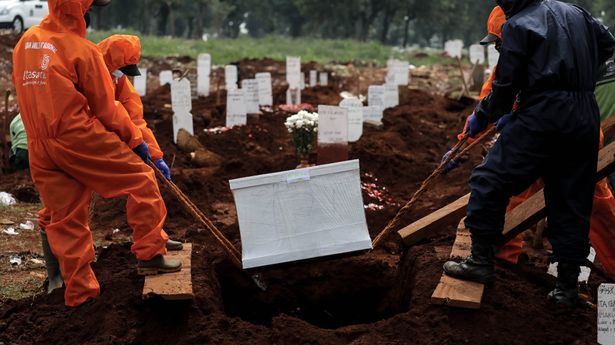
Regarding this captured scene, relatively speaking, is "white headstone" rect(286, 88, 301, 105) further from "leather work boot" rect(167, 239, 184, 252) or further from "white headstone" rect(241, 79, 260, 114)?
"leather work boot" rect(167, 239, 184, 252)

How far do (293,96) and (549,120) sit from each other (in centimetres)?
1107

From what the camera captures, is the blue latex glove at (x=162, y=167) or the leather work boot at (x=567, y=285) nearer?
the leather work boot at (x=567, y=285)

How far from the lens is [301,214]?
5.35m

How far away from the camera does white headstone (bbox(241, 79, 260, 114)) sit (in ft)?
43.2

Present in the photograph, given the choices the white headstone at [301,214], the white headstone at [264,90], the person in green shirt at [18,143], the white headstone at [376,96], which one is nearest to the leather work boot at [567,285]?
the white headstone at [301,214]

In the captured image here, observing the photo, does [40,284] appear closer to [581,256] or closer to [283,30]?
[581,256]

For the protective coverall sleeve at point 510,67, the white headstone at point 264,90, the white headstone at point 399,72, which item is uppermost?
the protective coverall sleeve at point 510,67

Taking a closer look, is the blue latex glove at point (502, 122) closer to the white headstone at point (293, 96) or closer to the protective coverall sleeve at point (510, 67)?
the protective coverall sleeve at point (510, 67)

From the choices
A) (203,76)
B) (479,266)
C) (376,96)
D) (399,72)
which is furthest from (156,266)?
(399,72)

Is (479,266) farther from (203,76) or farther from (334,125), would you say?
(203,76)

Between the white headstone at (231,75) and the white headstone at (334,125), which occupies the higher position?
the white headstone at (334,125)

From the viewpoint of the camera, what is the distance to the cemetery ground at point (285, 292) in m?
4.75

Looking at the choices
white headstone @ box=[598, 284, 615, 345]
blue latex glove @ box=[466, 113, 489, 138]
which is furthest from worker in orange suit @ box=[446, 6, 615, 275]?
white headstone @ box=[598, 284, 615, 345]

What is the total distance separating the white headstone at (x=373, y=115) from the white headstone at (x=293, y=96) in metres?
2.58
